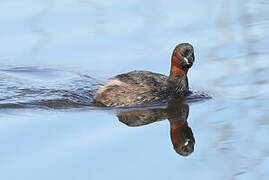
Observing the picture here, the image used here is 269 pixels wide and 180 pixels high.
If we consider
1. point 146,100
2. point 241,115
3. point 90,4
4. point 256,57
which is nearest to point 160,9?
point 90,4

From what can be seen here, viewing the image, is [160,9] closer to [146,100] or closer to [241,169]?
[146,100]

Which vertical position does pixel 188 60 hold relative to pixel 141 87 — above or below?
above

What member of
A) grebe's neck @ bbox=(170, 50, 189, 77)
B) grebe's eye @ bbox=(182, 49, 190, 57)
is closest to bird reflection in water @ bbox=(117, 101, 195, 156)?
grebe's neck @ bbox=(170, 50, 189, 77)

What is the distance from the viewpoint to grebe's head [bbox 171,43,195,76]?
10.7 metres

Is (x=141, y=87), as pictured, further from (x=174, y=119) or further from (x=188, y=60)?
(x=174, y=119)

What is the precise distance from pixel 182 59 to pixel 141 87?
0.66m

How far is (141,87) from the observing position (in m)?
10.8

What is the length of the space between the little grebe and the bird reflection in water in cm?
26

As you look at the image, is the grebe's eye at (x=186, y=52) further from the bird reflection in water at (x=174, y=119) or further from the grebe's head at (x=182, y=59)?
the bird reflection in water at (x=174, y=119)

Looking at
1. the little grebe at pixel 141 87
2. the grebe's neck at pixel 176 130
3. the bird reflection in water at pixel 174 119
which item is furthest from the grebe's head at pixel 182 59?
the grebe's neck at pixel 176 130

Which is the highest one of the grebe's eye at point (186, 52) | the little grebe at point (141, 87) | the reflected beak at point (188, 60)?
the grebe's eye at point (186, 52)

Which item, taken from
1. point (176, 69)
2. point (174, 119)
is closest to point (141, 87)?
point (176, 69)

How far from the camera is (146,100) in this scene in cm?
1067

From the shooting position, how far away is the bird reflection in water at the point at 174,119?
28.6 ft
